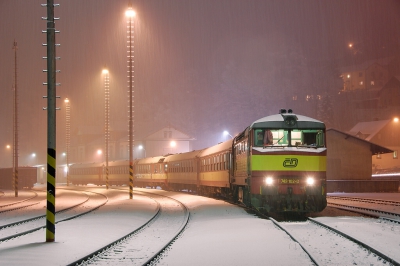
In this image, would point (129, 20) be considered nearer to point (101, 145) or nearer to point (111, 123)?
point (101, 145)

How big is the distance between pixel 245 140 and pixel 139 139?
8501 centimetres

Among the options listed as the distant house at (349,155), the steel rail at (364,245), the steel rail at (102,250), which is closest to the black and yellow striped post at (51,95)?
the steel rail at (102,250)

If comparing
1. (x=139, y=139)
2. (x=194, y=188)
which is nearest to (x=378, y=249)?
(x=194, y=188)

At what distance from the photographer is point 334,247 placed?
12.5 meters

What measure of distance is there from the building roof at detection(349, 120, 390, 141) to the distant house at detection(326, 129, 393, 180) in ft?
103

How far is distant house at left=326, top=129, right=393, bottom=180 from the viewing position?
50188 mm

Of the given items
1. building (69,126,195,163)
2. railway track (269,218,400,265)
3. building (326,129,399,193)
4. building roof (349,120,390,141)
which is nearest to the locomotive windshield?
railway track (269,218,400,265)

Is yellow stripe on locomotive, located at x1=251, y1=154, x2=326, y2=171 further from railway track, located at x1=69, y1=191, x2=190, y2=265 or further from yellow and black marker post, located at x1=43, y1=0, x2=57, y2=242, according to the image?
yellow and black marker post, located at x1=43, y1=0, x2=57, y2=242

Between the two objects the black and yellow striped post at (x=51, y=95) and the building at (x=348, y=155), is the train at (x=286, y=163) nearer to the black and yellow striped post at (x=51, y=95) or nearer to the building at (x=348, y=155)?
the black and yellow striped post at (x=51, y=95)

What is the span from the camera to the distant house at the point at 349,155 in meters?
50.2

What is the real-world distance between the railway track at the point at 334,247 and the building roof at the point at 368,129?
6807cm

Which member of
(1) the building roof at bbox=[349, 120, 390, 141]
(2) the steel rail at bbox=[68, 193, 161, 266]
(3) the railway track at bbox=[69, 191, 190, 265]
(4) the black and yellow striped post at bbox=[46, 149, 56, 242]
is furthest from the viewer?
(1) the building roof at bbox=[349, 120, 390, 141]

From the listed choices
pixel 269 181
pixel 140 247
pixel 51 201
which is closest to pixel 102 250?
pixel 140 247

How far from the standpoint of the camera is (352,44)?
164 meters
